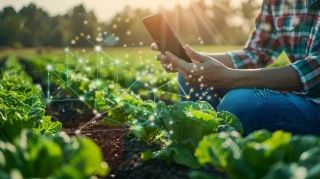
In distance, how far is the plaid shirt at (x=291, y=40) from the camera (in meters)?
3.39

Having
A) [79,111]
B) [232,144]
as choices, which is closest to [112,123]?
[79,111]

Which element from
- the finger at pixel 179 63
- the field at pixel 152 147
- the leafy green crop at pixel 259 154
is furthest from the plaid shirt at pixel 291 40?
the leafy green crop at pixel 259 154

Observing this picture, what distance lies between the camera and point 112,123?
439 cm

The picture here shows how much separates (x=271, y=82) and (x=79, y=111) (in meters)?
2.73

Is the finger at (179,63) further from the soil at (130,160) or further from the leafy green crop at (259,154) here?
the leafy green crop at (259,154)

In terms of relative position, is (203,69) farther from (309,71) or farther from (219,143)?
(219,143)

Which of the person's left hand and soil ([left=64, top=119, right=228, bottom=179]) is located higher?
the person's left hand

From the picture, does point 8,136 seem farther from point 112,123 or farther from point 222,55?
point 222,55

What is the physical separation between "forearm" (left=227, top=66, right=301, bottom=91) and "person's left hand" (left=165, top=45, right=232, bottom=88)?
0.22 ft

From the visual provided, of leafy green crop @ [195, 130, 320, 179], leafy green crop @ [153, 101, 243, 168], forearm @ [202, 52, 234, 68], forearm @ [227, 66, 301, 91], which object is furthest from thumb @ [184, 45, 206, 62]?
leafy green crop @ [195, 130, 320, 179]

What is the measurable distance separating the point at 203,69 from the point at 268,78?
1.60ft

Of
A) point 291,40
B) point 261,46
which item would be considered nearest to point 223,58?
point 261,46

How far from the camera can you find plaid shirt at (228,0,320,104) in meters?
3.39

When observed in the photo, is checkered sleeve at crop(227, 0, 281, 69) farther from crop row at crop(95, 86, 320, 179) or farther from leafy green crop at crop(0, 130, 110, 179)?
leafy green crop at crop(0, 130, 110, 179)
